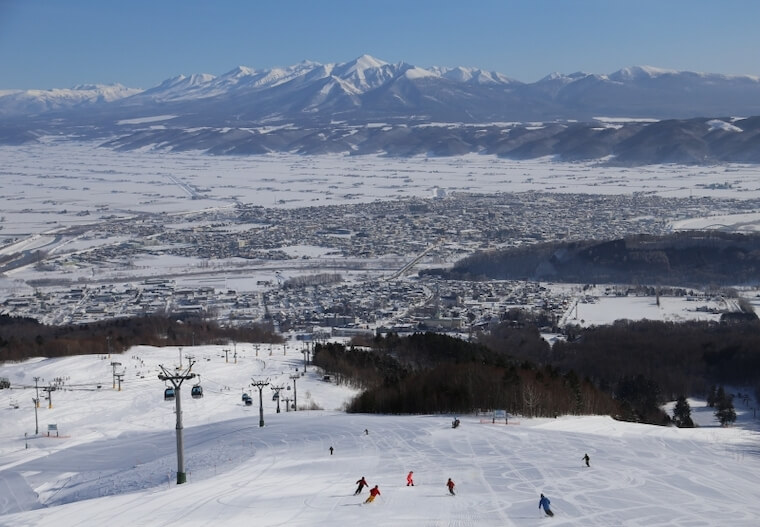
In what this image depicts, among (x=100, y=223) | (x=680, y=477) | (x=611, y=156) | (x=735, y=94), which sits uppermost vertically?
(x=735, y=94)

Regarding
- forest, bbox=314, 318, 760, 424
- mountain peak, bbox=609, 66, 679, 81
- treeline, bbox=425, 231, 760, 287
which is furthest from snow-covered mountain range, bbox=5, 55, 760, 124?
Result: forest, bbox=314, 318, 760, 424

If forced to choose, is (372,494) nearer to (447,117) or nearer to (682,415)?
(682,415)

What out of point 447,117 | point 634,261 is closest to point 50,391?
point 634,261

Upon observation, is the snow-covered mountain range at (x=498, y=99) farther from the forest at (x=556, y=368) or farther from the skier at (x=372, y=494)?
the skier at (x=372, y=494)

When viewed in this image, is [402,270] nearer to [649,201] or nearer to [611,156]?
[649,201]

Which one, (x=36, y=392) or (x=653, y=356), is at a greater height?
(x=36, y=392)

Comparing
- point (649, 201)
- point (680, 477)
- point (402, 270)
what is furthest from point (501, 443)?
point (649, 201)

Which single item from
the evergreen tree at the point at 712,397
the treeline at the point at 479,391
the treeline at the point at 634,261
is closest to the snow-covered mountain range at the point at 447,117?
the treeline at the point at 634,261

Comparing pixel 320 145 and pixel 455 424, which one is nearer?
pixel 455 424
